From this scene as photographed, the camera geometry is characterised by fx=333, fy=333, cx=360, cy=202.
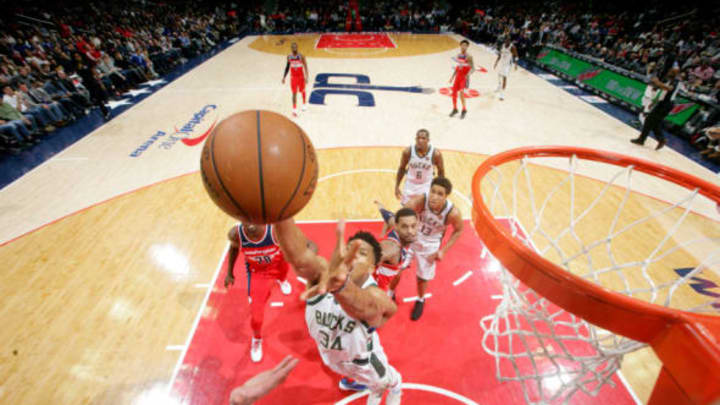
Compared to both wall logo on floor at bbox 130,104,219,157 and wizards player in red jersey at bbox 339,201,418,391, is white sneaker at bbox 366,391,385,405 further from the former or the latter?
wall logo on floor at bbox 130,104,219,157

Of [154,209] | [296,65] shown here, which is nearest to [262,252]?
[154,209]

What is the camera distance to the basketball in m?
1.19

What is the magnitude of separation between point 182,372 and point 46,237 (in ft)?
11.5

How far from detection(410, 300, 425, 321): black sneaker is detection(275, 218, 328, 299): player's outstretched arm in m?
2.49

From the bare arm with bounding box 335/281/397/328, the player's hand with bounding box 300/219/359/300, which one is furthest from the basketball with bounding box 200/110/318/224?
the bare arm with bounding box 335/281/397/328

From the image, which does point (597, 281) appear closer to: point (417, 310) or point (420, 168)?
point (417, 310)

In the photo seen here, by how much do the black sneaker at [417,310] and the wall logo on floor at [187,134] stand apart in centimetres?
612

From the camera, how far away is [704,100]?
771 cm

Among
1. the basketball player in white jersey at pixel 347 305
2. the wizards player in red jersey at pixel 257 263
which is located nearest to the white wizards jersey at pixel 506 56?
the wizards player in red jersey at pixel 257 263

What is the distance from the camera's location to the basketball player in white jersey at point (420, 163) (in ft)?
13.7

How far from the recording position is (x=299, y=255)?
130 centimetres

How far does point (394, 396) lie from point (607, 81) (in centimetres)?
1251

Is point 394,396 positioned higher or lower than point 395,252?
lower

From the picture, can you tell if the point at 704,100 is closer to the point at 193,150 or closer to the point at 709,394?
the point at 709,394
